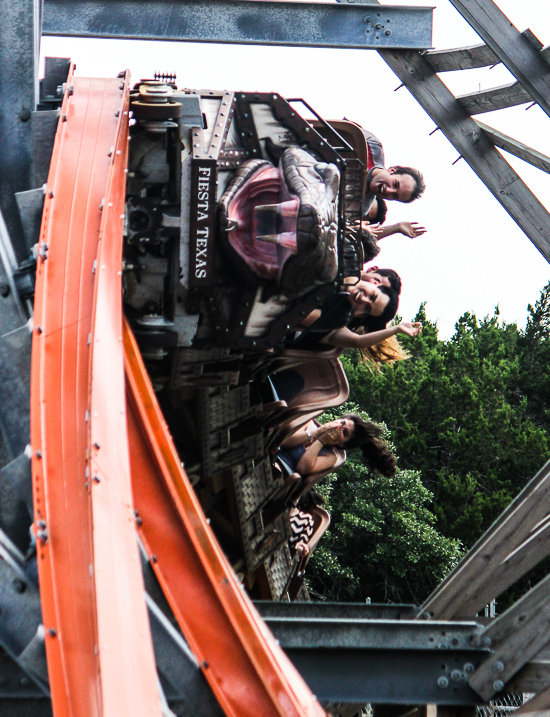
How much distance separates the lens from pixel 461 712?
530 cm

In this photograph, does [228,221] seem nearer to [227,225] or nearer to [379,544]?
[227,225]

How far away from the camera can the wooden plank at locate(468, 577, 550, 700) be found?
187 inches

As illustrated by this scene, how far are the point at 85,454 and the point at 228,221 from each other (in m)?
2.90

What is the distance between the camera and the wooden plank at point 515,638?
4.75 m

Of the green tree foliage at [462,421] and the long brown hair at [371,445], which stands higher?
the green tree foliage at [462,421]

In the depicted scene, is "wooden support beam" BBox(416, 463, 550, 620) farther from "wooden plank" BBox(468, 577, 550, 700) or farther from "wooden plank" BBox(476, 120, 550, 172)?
"wooden plank" BBox(476, 120, 550, 172)

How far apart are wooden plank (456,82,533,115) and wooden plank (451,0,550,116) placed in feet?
1.34

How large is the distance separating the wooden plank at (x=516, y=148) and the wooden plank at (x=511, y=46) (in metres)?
0.39

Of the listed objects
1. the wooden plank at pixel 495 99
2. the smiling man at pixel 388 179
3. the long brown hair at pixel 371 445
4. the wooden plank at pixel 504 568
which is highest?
the smiling man at pixel 388 179

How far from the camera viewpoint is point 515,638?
493cm

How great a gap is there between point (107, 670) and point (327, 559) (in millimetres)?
18775

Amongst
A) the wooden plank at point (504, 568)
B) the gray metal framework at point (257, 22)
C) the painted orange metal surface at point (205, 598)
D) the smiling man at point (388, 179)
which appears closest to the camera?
the painted orange metal surface at point (205, 598)

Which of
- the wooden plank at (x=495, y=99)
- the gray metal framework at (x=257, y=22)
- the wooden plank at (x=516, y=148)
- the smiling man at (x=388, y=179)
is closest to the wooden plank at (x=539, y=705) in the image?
the wooden plank at (x=516, y=148)

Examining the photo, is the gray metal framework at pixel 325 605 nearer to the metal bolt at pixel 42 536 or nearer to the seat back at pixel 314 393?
the metal bolt at pixel 42 536
